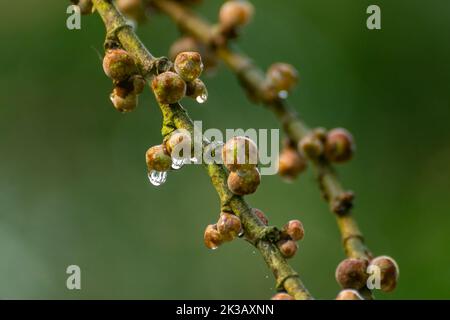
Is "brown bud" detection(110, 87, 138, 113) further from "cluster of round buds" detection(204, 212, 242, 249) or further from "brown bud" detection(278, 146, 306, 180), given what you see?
"brown bud" detection(278, 146, 306, 180)

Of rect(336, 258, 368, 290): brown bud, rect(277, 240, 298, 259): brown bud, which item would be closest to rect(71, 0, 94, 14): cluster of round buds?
rect(277, 240, 298, 259): brown bud

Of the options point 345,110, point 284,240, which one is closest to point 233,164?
point 284,240

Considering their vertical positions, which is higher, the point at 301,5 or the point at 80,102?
the point at 301,5

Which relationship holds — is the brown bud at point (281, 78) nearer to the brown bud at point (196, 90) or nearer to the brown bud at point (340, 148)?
the brown bud at point (340, 148)

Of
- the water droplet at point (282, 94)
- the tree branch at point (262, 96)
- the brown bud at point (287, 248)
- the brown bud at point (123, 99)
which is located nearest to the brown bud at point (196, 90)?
the brown bud at point (123, 99)

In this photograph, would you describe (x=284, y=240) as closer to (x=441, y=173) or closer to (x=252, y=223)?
(x=252, y=223)

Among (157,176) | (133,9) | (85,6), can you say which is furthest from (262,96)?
(157,176)
